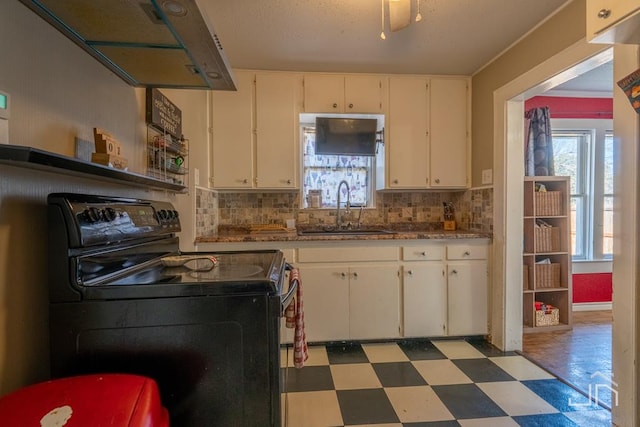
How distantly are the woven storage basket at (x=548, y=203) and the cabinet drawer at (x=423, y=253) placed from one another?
115 cm

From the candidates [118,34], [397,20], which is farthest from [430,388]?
[118,34]

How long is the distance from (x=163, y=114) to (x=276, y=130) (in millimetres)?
1084

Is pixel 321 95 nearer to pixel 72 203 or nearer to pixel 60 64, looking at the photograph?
pixel 60 64

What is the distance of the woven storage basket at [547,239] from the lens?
9.77ft

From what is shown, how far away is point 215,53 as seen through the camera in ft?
3.84

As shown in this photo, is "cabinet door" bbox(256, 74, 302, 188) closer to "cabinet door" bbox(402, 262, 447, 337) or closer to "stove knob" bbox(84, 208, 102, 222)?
"cabinet door" bbox(402, 262, 447, 337)

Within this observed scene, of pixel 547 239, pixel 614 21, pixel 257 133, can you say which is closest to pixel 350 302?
pixel 257 133

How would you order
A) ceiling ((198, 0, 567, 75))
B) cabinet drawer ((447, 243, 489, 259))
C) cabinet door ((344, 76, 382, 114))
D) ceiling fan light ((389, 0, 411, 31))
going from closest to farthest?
ceiling fan light ((389, 0, 411, 31)), ceiling ((198, 0, 567, 75)), cabinet drawer ((447, 243, 489, 259)), cabinet door ((344, 76, 382, 114))

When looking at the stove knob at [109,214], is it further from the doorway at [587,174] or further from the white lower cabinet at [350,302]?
the doorway at [587,174]

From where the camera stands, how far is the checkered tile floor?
1646 mm

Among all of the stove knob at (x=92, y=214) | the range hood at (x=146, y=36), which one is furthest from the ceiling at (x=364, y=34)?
the stove knob at (x=92, y=214)

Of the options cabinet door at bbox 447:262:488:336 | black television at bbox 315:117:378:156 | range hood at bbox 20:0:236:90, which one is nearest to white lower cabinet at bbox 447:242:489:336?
cabinet door at bbox 447:262:488:336

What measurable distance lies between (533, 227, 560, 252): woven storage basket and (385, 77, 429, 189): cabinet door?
1.16 meters

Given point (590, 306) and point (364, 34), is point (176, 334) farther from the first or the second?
point (590, 306)
